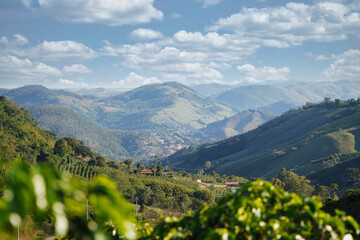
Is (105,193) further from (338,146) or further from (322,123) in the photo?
(322,123)

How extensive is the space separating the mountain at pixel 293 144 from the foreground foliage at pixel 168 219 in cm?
11019

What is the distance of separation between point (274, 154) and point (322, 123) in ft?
149

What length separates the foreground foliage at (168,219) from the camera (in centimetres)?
177

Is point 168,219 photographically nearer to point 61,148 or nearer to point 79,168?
point 79,168

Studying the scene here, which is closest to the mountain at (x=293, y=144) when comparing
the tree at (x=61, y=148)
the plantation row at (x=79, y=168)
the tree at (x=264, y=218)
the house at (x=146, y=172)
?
the house at (x=146, y=172)

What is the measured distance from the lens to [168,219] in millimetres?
3803

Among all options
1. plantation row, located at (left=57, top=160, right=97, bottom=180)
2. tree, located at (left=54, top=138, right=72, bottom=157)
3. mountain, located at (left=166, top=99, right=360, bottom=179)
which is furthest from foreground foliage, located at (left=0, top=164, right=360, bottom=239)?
mountain, located at (left=166, top=99, right=360, bottom=179)

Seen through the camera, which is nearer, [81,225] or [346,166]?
[81,225]

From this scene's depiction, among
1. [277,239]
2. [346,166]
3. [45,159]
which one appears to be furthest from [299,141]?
[277,239]

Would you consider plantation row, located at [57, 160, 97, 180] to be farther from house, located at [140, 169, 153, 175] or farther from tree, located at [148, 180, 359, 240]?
tree, located at [148, 180, 359, 240]

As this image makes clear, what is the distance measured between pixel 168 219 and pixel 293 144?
157610 mm

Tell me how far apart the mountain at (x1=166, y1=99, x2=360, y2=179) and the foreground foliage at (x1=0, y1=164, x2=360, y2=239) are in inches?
4338

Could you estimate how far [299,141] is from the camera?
153625mm

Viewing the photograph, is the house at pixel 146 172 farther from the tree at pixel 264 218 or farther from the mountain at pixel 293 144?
the tree at pixel 264 218
